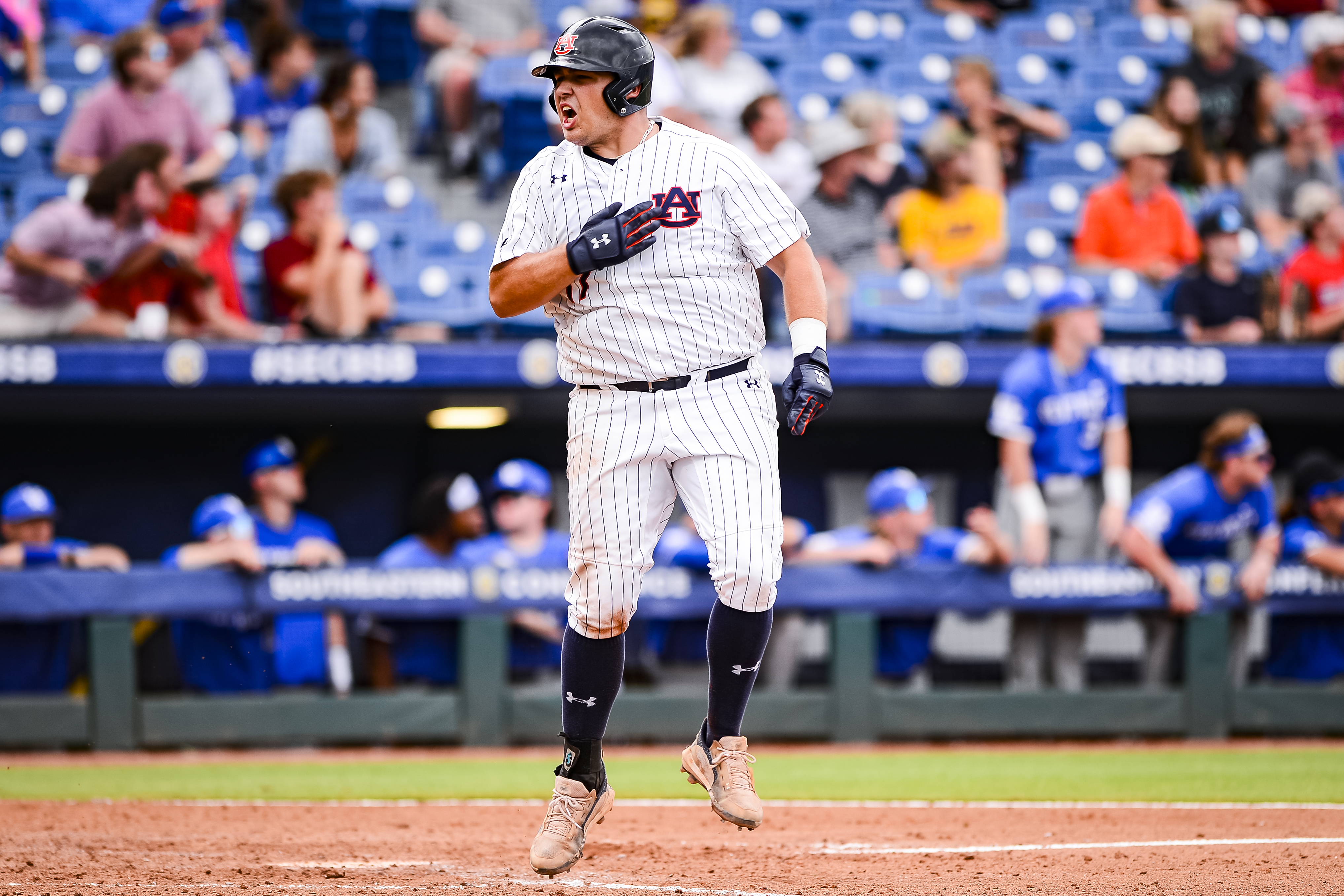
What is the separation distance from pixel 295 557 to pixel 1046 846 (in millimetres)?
3681

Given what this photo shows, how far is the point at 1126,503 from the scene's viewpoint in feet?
21.0

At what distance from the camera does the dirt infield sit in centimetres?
325

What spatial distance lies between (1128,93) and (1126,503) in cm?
394

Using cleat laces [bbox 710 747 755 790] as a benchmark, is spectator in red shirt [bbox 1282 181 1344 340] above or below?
above

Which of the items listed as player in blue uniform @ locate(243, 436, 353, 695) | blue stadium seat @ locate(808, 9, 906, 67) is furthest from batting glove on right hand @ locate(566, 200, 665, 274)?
blue stadium seat @ locate(808, 9, 906, 67)

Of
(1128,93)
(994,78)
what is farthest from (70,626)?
(1128,93)

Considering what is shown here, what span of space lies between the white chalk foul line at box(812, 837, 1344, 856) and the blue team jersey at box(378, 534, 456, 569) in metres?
2.74

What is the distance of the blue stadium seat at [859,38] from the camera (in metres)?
9.29

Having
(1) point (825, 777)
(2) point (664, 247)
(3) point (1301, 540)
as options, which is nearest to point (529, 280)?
(2) point (664, 247)

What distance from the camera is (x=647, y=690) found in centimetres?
623

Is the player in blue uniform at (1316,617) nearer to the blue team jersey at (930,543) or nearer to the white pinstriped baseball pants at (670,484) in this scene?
the blue team jersey at (930,543)

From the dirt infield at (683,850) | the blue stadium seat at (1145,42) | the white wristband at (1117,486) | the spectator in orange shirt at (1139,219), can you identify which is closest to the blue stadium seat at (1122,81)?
the blue stadium seat at (1145,42)

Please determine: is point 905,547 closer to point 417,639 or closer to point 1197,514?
point 1197,514

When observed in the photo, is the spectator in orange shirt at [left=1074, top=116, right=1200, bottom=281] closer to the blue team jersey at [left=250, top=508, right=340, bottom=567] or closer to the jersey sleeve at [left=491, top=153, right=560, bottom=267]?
the blue team jersey at [left=250, top=508, right=340, bottom=567]
